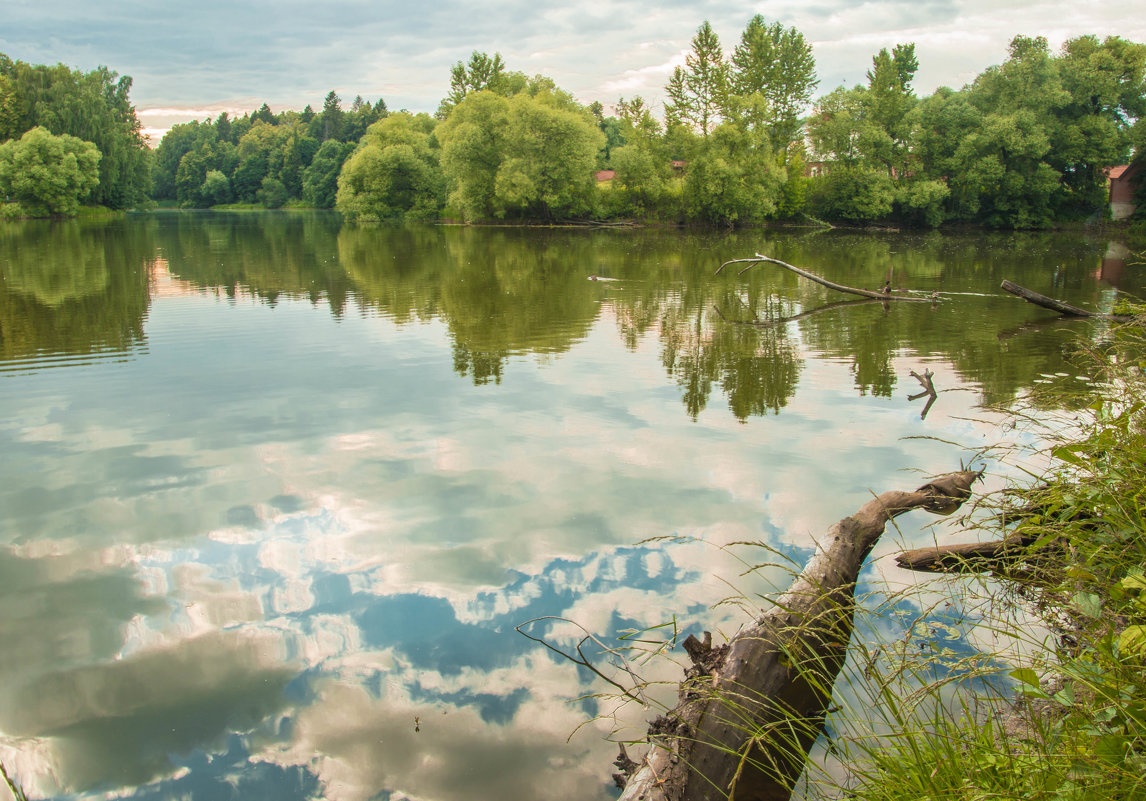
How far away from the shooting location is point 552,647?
4.96m

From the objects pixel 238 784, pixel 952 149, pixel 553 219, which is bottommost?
pixel 238 784

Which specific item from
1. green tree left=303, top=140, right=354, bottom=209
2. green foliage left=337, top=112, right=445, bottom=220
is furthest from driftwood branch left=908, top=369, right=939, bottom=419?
green tree left=303, top=140, right=354, bottom=209

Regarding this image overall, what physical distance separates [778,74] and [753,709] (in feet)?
222

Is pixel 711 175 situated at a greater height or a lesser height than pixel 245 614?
greater

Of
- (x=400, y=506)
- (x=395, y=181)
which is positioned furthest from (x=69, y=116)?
(x=400, y=506)

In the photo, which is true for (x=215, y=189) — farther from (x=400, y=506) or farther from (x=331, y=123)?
(x=400, y=506)

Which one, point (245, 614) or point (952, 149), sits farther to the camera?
point (952, 149)

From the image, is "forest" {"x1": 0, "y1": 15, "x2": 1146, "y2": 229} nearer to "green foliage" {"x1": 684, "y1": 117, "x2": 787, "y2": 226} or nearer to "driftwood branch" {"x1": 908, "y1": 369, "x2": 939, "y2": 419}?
"green foliage" {"x1": 684, "y1": 117, "x2": 787, "y2": 226}

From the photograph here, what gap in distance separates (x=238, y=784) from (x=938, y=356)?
12491 millimetres

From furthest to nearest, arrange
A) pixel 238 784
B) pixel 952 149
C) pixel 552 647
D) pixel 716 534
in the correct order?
1. pixel 952 149
2. pixel 716 534
3. pixel 552 647
4. pixel 238 784

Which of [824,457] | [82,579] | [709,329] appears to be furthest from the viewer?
[709,329]

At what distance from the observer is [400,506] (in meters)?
7.07

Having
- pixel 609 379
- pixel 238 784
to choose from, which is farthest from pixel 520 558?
pixel 609 379

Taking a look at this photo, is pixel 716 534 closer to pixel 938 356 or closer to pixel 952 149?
pixel 938 356
